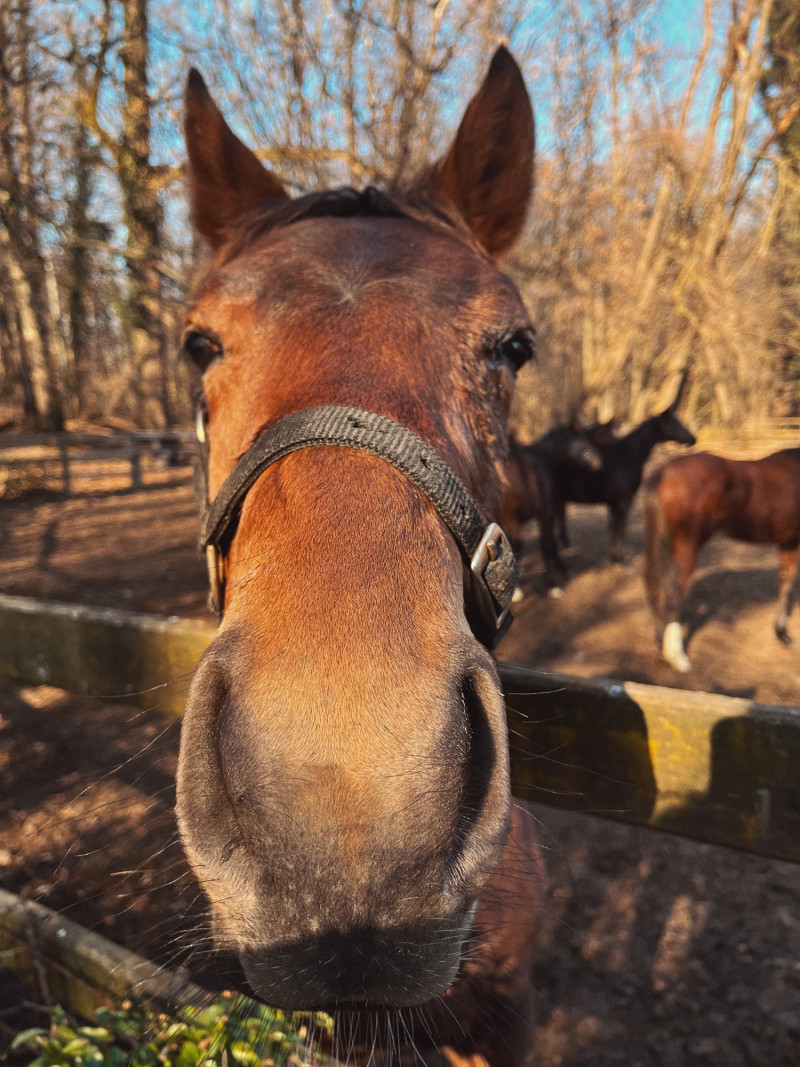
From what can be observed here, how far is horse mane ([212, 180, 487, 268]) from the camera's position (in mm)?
1920

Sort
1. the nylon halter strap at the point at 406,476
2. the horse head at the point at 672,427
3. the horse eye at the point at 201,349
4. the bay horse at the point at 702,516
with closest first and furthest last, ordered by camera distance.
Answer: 1. the nylon halter strap at the point at 406,476
2. the horse eye at the point at 201,349
3. the bay horse at the point at 702,516
4. the horse head at the point at 672,427

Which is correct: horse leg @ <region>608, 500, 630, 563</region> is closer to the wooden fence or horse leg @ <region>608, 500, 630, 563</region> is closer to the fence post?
the wooden fence

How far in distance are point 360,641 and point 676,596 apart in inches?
238

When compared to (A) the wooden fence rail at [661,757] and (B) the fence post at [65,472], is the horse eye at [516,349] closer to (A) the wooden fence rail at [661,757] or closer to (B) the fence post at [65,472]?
(A) the wooden fence rail at [661,757]

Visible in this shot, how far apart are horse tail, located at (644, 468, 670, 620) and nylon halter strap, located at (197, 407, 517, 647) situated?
5594mm

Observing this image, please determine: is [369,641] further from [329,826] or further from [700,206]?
[700,206]

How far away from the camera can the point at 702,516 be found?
6.19 m

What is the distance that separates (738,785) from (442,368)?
121 cm

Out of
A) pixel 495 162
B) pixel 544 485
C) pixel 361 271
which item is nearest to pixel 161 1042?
pixel 361 271

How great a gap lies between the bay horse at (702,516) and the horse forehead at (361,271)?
5.21 meters

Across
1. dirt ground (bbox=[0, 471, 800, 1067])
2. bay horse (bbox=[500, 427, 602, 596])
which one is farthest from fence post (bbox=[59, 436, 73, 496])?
bay horse (bbox=[500, 427, 602, 596])

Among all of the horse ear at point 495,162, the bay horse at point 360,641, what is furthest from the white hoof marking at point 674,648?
the horse ear at point 495,162

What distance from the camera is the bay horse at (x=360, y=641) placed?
2.56ft

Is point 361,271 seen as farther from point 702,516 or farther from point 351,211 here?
point 702,516
